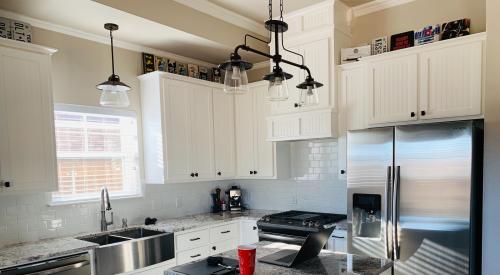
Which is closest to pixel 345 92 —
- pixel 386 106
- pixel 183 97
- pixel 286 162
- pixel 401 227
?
pixel 386 106

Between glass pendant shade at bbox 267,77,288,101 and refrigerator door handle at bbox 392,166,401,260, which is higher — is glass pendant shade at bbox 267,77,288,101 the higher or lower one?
the higher one

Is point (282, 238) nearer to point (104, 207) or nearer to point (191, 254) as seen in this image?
point (191, 254)

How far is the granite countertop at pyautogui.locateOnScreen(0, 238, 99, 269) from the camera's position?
90.4 inches

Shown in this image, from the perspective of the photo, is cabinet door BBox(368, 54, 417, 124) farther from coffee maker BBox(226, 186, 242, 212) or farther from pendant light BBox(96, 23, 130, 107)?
pendant light BBox(96, 23, 130, 107)

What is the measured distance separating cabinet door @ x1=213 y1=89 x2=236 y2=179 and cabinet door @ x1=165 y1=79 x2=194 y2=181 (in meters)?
0.41

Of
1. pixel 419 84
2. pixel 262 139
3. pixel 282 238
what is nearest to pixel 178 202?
pixel 262 139

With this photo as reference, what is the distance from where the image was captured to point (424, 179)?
2.48m

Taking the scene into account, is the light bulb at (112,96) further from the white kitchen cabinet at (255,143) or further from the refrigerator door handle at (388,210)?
the refrigerator door handle at (388,210)

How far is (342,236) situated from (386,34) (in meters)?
2.00

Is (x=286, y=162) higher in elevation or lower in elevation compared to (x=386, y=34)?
lower

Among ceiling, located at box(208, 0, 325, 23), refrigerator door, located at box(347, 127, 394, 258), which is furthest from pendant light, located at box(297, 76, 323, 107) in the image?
ceiling, located at box(208, 0, 325, 23)

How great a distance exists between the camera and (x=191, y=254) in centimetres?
Result: 343

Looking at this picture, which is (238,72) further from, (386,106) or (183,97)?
(183,97)

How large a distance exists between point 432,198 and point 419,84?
3.30 feet
